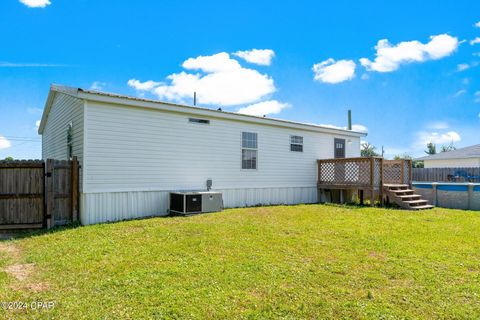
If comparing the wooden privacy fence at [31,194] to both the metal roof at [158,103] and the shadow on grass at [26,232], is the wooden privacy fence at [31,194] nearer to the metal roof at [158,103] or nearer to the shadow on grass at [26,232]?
the shadow on grass at [26,232]

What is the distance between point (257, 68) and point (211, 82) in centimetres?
341

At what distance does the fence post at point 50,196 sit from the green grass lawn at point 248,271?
0.57 meters

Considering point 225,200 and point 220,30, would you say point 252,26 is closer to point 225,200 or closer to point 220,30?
point 220,30

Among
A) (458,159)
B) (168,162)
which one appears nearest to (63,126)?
(168,162)

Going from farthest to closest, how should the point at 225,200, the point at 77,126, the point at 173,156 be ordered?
the point at 225,200, the point at 173,156, the point at 77,126

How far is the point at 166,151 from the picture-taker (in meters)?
8.65

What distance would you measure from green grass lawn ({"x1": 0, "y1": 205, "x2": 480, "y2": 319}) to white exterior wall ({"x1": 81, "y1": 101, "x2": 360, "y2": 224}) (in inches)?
53.4

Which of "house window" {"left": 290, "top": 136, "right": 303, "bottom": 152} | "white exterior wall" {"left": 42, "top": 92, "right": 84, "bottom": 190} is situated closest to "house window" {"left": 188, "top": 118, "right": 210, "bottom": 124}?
"white exterior wall" {"left": 42, "top": 92, "right": 84, "bottom": 190}

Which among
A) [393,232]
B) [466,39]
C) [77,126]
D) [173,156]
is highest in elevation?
[466,39]

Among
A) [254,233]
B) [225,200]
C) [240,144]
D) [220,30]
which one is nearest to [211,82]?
[220,30]

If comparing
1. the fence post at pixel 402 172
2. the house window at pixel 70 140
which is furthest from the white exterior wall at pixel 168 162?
the fence post at pixel 402 172

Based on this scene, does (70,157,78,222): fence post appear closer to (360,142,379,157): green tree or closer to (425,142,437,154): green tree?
(360,142,379,157): green tree

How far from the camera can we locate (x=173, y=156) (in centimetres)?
877

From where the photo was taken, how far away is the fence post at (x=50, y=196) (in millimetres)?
6859
